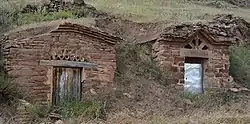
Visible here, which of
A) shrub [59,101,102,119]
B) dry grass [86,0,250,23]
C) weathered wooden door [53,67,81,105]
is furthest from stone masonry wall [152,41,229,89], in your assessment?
dry grass [86,0,250,23]

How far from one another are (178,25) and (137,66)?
6.63 feet

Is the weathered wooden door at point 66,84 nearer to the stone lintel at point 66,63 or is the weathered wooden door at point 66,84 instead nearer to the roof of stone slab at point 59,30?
the stone lintel at point 66,63

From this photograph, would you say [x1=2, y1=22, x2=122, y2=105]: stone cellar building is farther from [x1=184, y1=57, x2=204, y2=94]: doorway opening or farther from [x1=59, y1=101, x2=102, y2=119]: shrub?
[x1=184, y1=57, x2=204, y2=94]: doorway opening

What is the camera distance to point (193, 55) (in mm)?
18312

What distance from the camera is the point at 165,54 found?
18078 millimetres

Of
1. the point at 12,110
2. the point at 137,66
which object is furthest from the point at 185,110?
the point at 12,110

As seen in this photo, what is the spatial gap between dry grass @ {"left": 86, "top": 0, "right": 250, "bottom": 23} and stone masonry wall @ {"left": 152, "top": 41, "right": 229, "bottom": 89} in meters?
4.60

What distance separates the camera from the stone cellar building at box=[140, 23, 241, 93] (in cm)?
1811

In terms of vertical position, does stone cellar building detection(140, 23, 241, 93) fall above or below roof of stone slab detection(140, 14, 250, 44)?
below

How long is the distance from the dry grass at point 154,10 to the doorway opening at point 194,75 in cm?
461

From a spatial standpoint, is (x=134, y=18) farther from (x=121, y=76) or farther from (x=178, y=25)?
(x=121, y=76)

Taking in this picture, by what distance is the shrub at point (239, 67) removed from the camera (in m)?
20.0

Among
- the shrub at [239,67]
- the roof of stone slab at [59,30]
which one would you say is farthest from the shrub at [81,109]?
the shrub at [239,67]

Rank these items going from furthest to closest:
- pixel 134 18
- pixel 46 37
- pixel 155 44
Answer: pixel 134 18 → pixel 155 44 → pixel 46 37
